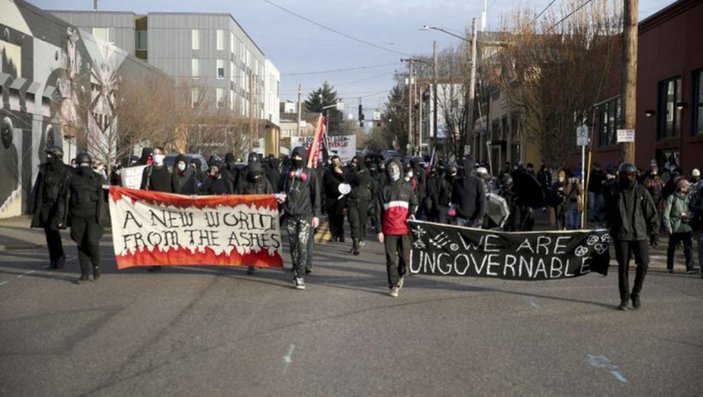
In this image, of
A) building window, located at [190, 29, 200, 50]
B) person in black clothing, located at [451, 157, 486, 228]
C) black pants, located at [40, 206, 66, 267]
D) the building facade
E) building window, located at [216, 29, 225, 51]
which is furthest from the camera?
building window, located at [216, 29, 225, 51]

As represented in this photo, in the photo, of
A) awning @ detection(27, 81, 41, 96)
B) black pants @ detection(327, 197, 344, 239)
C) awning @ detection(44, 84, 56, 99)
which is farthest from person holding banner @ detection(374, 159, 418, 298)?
awning @ detection(44, 84, 56, 99)

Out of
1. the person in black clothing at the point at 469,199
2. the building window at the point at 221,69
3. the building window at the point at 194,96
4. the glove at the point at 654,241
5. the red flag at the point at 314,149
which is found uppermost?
the building window at the point at 221,69

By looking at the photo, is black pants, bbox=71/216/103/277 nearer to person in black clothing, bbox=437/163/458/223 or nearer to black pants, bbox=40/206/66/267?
black pants, bbox=40/206/66/267

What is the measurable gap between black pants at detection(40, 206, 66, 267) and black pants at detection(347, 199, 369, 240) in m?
5.44

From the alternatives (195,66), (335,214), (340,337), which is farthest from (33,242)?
(195,66)

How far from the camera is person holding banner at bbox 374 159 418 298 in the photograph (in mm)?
10281

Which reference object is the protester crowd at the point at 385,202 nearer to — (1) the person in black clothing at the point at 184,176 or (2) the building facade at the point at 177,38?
(1) the person in black clothing at the point at 184,176

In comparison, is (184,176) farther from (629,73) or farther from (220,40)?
(220,40)

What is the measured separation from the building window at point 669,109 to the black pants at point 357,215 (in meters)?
12.5

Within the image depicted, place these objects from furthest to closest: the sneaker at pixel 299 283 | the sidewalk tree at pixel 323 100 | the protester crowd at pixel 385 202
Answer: the sidewalk tree at pixel 323 100, the sneaker at pixel 299 283, the protester crowd at pixel 385 202

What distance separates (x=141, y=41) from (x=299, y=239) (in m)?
61.5

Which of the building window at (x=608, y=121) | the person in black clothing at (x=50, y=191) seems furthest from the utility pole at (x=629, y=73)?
the building window at (x=608, y=121)

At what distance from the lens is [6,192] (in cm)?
2323

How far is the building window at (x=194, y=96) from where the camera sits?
137ft
